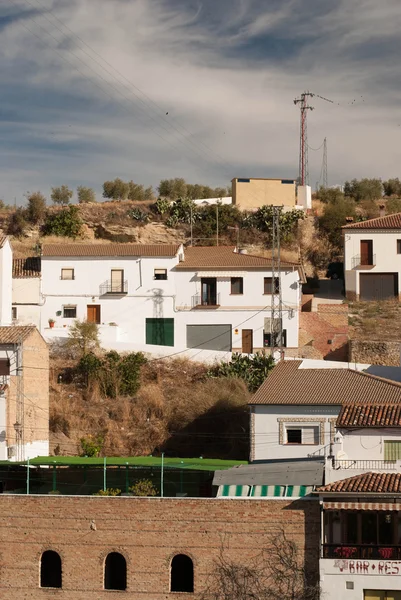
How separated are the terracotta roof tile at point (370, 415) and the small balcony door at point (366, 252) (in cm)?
2491

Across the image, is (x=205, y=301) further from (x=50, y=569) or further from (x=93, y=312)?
(x=50, y=569)

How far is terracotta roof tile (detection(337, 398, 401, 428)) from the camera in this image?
41562 mm

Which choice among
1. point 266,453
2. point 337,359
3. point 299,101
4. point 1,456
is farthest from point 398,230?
point 1,456

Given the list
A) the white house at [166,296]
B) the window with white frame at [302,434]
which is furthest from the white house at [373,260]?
the window with white frame at [302,434]

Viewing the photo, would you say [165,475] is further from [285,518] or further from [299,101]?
[299,101]

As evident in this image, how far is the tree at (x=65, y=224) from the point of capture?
77.7 m

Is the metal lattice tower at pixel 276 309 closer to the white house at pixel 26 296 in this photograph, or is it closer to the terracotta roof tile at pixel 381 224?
the terracotta roof tile at pixel 381 224

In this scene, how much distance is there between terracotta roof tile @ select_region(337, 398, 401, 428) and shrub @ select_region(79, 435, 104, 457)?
12800 millimetres

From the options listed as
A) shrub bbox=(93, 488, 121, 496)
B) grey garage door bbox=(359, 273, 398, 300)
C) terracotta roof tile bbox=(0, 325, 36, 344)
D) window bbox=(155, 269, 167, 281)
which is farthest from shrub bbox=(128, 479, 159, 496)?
grey garage door bbox=(359, 273, 398, 300)

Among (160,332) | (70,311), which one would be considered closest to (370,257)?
(160,332)

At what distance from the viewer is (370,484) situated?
37812mm

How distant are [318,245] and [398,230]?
12.0 meters

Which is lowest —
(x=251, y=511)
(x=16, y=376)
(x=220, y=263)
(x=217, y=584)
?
(x=217, y=584)

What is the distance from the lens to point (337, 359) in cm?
6188
